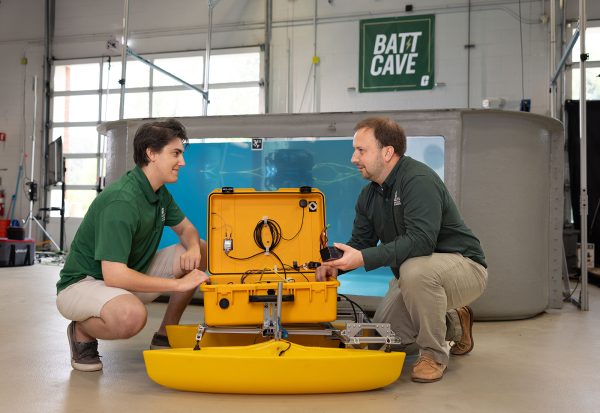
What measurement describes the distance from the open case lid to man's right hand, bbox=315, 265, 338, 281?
0.27m

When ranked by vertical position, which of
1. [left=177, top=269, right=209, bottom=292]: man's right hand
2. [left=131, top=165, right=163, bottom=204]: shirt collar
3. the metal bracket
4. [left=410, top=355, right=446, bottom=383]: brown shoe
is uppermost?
[left=131, top=165, right=163, bottom=204]: shirt collar

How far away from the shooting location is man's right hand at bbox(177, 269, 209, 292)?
1982 mm

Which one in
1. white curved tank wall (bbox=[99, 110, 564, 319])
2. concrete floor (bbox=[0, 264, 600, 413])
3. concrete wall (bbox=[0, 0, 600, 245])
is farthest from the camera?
concrete wall (bbox=[0, 0, 600, 245])

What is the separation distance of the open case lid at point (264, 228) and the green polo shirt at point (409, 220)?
219mm

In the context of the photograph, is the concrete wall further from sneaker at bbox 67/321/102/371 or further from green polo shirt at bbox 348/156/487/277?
sneaker at bbox 67/321/102/371

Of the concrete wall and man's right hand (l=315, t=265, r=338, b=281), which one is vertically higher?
the concrete wall

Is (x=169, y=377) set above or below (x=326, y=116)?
below

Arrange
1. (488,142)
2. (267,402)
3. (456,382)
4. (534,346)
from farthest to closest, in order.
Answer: (488,142) → (534,346) → (456,382) → (267,402)

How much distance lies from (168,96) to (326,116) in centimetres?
575

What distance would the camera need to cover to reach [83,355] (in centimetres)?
212

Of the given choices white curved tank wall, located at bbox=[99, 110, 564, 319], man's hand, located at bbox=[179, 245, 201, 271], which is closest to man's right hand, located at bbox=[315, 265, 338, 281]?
man's hand, located at bbox=[179, 245, 201, 271]

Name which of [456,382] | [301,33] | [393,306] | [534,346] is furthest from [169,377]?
[301,33]

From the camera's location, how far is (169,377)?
1803mm

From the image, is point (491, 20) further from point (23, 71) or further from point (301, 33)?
point (23, 71)
